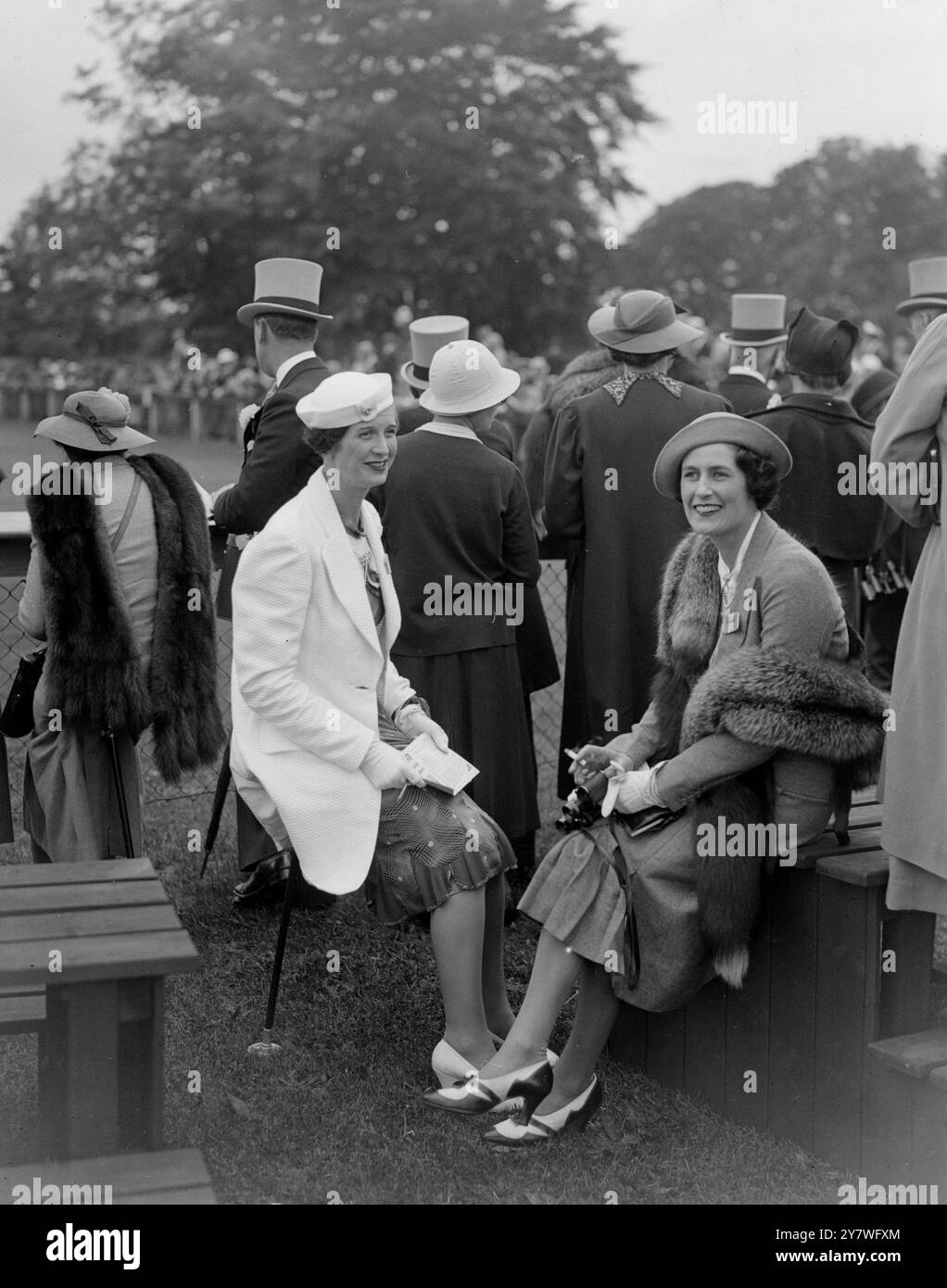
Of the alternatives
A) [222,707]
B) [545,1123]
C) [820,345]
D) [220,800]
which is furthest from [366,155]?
[545,1123]

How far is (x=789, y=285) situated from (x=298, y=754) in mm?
34648

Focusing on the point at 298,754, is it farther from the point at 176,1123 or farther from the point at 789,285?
the point at 789,285

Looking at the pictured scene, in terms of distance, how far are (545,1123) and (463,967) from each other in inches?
17.4

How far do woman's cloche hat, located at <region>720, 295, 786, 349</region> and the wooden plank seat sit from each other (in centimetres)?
562

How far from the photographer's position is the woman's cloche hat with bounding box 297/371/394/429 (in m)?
3.91

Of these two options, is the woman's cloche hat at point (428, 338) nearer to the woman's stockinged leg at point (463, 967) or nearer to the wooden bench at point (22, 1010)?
the woman's stockinged leg at point (463, 967)

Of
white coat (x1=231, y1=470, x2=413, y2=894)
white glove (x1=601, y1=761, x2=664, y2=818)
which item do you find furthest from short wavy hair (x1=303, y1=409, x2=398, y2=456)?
white glove (x1=601, y1=761, x2=664, y2=818)

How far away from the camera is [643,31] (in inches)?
1155

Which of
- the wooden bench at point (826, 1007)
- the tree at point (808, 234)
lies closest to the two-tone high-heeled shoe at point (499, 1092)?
the wooden bench at point (826, 1007)

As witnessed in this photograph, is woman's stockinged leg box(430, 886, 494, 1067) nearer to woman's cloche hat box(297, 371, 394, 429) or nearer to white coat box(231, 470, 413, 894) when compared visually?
white coat box(231, 470, 413, 894)

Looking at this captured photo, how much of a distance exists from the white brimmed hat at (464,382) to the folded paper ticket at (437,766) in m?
1.32

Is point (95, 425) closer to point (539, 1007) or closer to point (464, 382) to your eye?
point (464, 382)

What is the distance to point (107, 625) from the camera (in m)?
4.43
